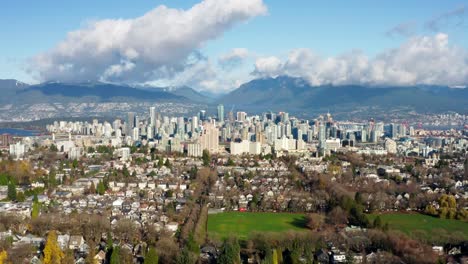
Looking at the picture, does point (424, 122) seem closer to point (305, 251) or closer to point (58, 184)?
Answer: point (58, 184)

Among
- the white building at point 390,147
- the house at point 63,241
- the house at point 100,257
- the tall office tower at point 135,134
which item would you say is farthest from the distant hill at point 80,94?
the house at point 100,257

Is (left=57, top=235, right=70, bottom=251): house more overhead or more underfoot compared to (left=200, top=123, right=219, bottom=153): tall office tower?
more underfoot

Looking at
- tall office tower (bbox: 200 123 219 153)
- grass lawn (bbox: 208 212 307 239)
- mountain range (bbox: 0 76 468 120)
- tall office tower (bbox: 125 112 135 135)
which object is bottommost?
grass lawn (bbox: 208 212 307 239)

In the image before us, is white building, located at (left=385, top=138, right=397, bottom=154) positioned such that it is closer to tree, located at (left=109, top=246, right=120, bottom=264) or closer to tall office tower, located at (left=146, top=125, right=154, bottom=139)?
tall office tower, located at (left=146, top=125, right=154, bottom=139)

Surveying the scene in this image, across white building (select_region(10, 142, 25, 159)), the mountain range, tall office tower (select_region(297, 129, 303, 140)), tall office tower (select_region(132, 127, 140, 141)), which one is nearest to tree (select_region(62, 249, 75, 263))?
white building (select_region(10, 142, 25, 159))

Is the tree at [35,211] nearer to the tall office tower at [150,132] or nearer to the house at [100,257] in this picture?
the house at [100,257]

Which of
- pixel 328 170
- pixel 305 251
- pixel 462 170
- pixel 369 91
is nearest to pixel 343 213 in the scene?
pixel 305 251

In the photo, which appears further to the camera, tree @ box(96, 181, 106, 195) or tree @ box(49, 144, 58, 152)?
tree @ box(49, 144, 58, 152)
